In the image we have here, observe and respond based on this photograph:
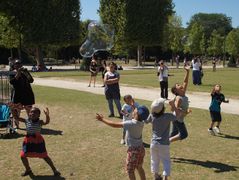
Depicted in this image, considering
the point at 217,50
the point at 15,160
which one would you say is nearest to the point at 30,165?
the point at 15,160

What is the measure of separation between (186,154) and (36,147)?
11.4ft

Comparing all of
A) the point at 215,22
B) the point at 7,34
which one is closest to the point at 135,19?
the point at 7,34

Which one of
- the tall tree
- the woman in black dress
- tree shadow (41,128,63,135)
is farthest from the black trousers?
the tall tree

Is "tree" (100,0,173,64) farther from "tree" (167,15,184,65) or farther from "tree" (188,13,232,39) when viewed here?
"tree" (188,13,232,39)

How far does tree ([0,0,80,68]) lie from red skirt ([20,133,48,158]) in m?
48.3

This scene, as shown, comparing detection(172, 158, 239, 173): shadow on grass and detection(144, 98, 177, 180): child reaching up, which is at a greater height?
detection(144, 98, 177, 180): child reaching up

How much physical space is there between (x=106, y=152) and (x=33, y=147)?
2.25 metres

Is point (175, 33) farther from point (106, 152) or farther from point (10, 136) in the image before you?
point (106, 152)

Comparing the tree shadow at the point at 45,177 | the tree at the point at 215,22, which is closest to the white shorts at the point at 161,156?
the tree shadow at the point at 45,177

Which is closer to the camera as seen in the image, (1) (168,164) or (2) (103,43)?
(1) (168,164)

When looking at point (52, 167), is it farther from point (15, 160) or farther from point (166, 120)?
point (166, 120)

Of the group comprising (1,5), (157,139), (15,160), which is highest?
(1,5)

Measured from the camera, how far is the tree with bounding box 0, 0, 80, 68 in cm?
5544

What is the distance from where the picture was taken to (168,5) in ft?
231
